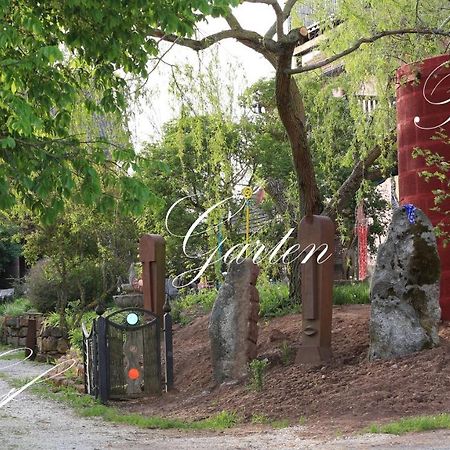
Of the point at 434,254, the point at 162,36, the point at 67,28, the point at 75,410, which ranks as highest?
the point at 162,36

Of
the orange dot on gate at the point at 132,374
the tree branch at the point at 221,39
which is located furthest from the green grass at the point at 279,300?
the tree branch at the point at 221,39

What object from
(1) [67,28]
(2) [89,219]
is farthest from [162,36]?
(2) [89,219]

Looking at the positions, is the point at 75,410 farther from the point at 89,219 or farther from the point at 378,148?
the point at 89,219

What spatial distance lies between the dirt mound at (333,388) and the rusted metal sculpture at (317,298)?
288 millimetres

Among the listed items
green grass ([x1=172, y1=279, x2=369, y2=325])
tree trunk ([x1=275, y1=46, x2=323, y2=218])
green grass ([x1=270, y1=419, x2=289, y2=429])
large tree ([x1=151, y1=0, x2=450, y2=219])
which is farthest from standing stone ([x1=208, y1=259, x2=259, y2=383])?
green grass ([x1=172, y1=279, x2=369, y2=325])

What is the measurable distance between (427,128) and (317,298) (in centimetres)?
306

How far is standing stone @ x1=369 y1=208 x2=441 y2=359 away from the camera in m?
12.6

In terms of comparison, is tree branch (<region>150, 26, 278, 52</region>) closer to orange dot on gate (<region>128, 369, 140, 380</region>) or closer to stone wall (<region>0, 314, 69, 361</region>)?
orange dot on gate (<region>128, 369, 140, 380</region>)

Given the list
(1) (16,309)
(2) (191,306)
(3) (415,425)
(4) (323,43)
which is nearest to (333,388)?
(3) (415,425)

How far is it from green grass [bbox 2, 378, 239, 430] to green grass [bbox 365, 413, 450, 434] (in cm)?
228

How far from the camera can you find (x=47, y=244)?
23703mm

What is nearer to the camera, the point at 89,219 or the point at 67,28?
the point at 67,28

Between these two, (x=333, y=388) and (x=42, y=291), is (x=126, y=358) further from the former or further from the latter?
(x=42, y=291)

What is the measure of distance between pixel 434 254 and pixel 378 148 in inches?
216
